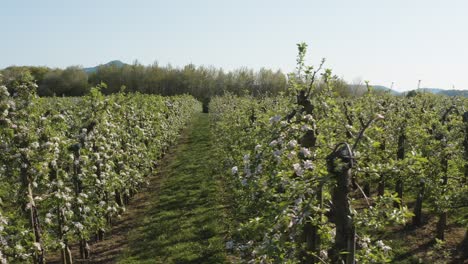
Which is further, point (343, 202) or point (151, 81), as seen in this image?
point (151, 81)

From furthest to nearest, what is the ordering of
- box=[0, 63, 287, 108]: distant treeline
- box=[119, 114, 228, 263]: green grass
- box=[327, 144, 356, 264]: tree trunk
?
box=[0, 63, 287, 108]: distant treeline
box=[119, 114, 228, 263]: green grass
box=[327, 144, 356, 264]: tree trunk

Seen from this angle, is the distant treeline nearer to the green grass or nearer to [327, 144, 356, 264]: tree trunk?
the green grass

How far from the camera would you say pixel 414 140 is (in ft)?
51.2

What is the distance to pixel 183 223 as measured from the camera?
53.8 feet

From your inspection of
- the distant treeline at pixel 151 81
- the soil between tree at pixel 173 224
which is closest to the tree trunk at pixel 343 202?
the soil between tree at pixel 173 224

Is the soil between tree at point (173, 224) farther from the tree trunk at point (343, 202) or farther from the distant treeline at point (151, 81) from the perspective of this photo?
the distant treeline at point (151, 81)

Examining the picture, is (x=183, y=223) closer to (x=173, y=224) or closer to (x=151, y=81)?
(x=173, y=224)

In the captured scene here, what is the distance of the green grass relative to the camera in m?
13.5

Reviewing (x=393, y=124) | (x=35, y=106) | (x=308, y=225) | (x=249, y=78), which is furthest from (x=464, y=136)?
(x=249, y=78)

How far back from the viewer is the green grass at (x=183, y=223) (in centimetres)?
1349

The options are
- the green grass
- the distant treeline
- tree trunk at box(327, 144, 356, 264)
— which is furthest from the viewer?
the distant treeline

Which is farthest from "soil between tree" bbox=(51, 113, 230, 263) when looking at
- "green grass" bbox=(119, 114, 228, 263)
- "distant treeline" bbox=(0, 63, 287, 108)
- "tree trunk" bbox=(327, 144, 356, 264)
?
"distant treeline" bbox=(0, 63, 287, 108)

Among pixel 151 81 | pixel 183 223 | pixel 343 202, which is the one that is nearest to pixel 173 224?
pixel 183 223

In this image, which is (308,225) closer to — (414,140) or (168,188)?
(414,140)
